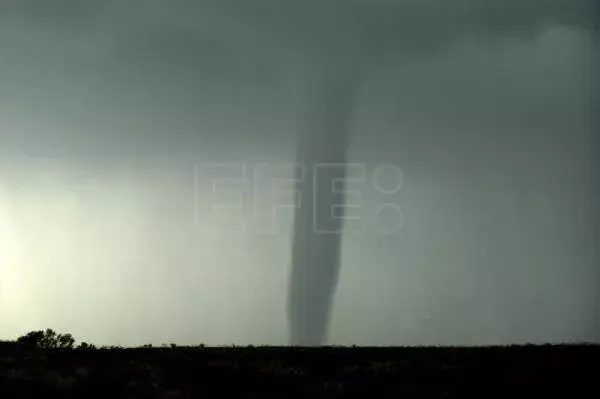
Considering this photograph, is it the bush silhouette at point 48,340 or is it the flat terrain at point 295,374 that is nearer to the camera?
the flat terrain at point 295,374

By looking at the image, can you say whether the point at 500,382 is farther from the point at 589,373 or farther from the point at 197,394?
the point at 197,394

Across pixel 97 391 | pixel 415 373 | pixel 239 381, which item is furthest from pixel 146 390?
pixel 415 373

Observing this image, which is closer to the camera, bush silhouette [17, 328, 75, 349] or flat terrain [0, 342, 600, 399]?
A: flat terrain [0, 342, 600, 399]

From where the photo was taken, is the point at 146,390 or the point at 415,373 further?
the point at 415,373

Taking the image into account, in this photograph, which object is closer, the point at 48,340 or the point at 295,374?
the point at 295,374

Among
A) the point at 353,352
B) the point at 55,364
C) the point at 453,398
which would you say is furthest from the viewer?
the point at 353,352
